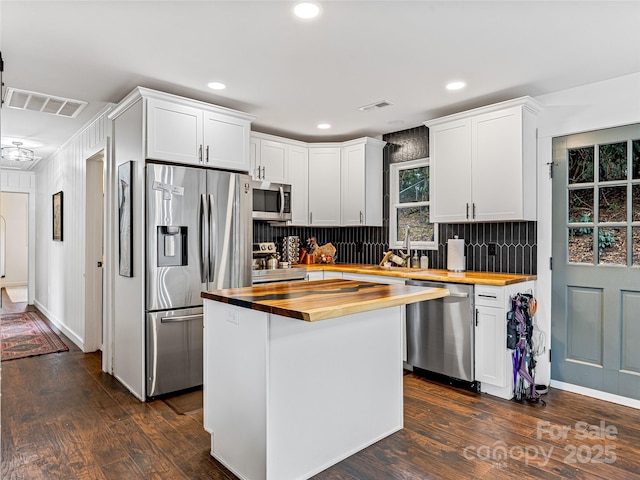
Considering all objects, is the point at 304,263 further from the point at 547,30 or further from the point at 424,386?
the point at 547,30

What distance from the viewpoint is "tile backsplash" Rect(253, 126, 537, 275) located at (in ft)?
12.1

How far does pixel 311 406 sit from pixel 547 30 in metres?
2.55

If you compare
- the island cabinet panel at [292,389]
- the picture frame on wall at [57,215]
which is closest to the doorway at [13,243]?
the picture frame on wall at [57,215]

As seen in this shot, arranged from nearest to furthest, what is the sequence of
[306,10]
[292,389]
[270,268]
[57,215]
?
[292,389] < [306,10] < [270,268] < [57,215]

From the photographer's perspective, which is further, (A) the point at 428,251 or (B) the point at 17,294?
(B) the point at 17,294

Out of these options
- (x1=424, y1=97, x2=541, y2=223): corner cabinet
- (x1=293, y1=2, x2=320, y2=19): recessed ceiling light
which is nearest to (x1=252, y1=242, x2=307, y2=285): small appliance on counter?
(x1=424, y1=97, x2=541, y2=223): corner cabinet

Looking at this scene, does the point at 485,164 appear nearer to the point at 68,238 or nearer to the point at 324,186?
the point at 324,186

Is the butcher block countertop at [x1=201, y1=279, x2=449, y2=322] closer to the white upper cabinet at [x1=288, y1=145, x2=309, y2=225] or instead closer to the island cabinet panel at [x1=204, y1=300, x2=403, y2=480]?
the island cabinet panel at [x1=204, y1=300, x2=403, y2=480]

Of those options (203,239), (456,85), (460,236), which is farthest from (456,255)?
(203,239)

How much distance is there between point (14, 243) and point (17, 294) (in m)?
2.44

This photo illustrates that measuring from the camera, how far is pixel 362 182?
187 inches

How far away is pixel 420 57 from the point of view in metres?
2.79

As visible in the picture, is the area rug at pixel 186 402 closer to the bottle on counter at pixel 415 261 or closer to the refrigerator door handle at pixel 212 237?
the refrigerator door handle at pixel 212 237

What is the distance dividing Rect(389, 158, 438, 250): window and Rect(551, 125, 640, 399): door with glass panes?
130 centimetres
